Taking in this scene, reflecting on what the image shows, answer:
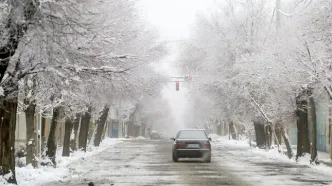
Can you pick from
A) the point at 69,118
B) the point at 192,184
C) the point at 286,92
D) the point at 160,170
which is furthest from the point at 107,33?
the point at 286,92

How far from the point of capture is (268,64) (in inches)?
1156

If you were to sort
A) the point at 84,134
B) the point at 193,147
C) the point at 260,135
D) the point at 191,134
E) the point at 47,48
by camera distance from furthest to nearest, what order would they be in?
the point at 260,135
the point at 84,134
the point at 191,134
the point at 193,147
the point at 47,48

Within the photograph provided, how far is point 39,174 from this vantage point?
795 inches

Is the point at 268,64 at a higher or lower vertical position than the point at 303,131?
higher

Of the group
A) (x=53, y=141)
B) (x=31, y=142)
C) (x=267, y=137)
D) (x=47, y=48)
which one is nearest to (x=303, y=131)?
(x=53, y=141)

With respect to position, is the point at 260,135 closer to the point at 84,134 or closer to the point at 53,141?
the point at 84,134

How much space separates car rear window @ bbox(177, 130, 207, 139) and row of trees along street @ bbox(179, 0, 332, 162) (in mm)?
3720

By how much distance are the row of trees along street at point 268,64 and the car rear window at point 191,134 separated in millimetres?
3720

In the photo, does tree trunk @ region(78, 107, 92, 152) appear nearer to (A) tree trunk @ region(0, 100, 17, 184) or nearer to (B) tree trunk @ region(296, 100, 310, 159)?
(B) tree trunk @ region(296, 100, 310, 159)

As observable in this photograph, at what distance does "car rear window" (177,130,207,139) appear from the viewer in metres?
29.8

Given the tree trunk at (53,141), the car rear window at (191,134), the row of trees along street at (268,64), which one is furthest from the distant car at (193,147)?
the tree trunk at (53,141)

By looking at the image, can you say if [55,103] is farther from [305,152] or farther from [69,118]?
[305,152]

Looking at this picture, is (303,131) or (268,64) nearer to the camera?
(268,64)

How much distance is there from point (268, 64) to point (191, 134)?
471 cm
